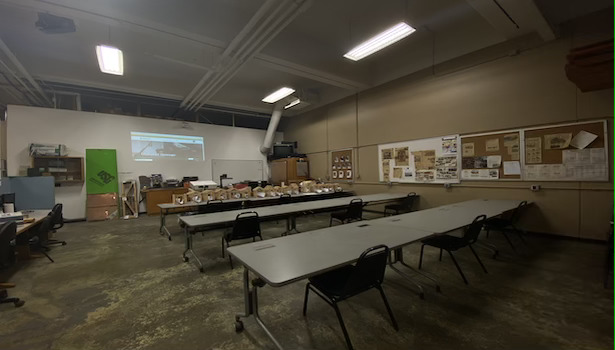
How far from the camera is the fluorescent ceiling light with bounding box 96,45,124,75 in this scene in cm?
394

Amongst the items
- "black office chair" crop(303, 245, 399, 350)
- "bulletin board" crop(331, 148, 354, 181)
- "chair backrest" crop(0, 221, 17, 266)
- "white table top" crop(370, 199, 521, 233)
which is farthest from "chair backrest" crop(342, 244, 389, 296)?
"bulletin board" crop(331, 148, 354, 181)

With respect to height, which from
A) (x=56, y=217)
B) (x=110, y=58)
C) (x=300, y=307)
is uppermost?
(x=110, y=58)

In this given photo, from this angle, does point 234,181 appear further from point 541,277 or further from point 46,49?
point 541,277

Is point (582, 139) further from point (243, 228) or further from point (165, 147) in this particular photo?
point (165, 147)

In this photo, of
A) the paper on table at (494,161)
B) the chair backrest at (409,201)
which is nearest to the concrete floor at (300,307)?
the paper on table at (494,161)

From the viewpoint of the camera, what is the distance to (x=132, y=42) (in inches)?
169

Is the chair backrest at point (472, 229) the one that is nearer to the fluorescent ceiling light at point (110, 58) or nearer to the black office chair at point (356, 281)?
the black office chair at point (356, 281)

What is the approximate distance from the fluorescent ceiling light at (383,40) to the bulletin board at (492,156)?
98.9 inches

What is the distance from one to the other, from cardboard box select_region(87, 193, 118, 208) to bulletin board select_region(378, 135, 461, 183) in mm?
7548

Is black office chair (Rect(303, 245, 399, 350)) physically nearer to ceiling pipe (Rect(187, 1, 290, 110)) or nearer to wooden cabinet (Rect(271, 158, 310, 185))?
ceiling pipe (Rect(187, 1, 290, 110))

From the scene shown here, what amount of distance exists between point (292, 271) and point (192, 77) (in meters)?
6.11

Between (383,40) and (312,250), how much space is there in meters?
3.71

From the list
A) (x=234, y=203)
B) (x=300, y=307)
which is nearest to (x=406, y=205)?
(x=234, y=203)

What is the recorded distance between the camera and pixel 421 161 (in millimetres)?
5566
